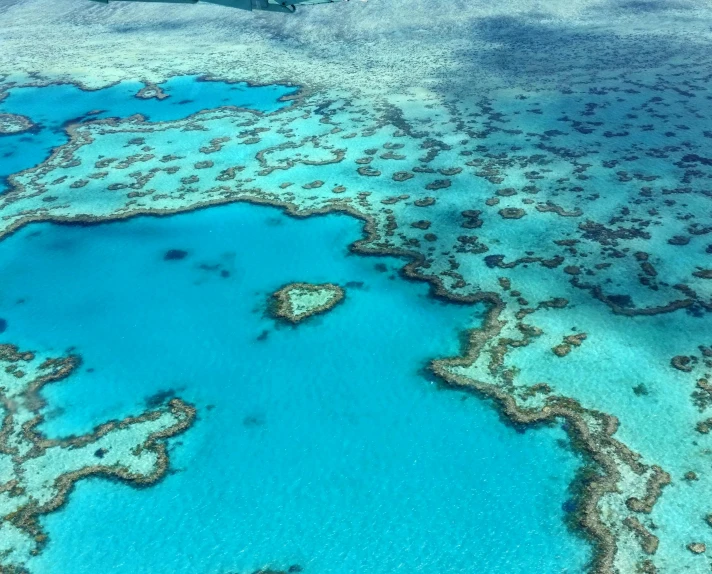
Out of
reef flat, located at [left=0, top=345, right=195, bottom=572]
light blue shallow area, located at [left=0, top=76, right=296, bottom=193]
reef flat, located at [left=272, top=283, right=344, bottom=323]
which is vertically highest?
light blue shallow area, located at [left=0, top=76, right=296, bottom=193]

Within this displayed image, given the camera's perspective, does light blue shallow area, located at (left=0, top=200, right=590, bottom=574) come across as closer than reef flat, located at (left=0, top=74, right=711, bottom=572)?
Yes

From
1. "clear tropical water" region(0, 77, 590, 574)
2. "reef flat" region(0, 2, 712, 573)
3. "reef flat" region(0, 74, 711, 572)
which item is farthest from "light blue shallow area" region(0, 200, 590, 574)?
"reef flat" region(0, 2, 712, 573)

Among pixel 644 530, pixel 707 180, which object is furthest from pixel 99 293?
pixel 707 180

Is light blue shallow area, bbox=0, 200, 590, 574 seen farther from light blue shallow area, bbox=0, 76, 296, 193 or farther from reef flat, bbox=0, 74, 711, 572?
light blue shallow area, bbox=0, 76, 296, 193

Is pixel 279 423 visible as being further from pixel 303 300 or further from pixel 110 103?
pixel 110 103

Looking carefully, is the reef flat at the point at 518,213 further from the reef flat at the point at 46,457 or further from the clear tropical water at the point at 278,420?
the reef flat at the point at 46,457

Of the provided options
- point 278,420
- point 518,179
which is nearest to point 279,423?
point 278,420
